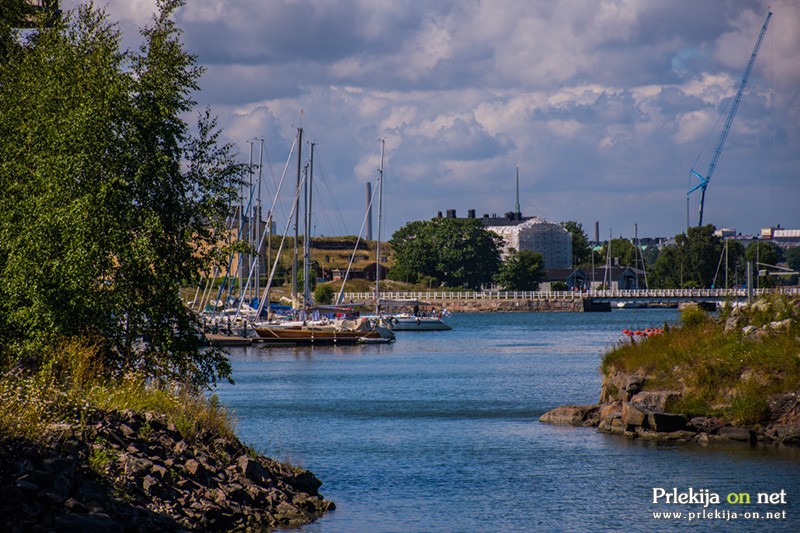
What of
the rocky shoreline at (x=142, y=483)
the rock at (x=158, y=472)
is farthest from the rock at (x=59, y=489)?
the rock at (x=158, y=472)

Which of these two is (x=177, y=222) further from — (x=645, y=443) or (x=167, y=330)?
(x=645, y=443)

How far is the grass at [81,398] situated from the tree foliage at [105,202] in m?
1.15

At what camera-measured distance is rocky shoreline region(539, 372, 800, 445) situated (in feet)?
116

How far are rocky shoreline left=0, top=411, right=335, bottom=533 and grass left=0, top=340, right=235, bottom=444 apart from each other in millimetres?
291

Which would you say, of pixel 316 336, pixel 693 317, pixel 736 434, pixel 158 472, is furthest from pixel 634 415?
pixel 316 336

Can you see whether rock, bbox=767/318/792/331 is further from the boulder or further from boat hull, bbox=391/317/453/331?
boat hull, bbox=391/317/453/331

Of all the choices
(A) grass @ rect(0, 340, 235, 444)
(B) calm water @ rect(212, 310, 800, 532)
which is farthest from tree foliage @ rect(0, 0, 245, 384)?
(B) calm water @ rect(212, 310, 800, 532)

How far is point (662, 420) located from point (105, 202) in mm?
18655

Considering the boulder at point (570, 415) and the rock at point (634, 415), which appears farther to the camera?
the boulder at point (570, 415)

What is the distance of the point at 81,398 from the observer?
23.0 metres

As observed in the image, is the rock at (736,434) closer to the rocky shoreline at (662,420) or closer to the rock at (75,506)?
the rocky shoreline at (662,420)

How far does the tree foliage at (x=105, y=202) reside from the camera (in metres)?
28.4

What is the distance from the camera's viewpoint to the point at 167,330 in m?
30.2

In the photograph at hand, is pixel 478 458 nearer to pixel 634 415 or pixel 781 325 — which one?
pixel 634 415
